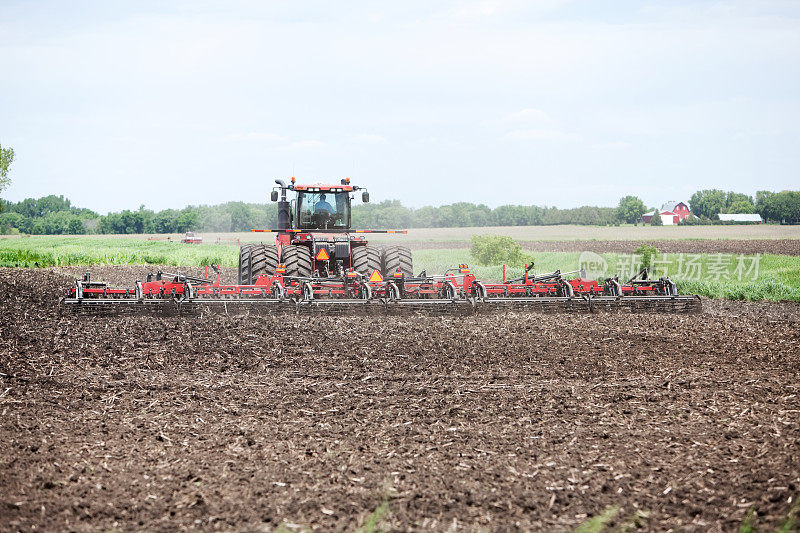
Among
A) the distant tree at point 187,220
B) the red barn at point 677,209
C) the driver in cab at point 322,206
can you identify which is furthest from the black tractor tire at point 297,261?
the red barn at point 677,209

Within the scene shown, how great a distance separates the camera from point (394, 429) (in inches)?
224

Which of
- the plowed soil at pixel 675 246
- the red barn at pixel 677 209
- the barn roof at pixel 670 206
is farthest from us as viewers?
the barn roof at pixel 670 206

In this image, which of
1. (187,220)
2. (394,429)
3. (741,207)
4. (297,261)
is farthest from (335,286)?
(741,207)

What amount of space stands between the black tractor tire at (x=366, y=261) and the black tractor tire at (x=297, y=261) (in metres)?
0.89

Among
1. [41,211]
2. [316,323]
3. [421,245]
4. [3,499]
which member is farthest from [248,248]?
[41,211]

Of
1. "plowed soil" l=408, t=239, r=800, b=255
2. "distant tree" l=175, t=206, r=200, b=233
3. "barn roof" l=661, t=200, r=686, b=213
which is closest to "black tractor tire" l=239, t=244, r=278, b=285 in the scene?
"plowed soil" l=408, t=239, r=800, b=255

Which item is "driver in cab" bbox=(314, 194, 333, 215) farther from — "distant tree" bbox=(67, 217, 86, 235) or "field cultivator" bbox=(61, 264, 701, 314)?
"distant tree" bbox=(67, 217, 86, 235)

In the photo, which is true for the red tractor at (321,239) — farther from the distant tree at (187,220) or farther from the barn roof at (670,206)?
the barn roof at (670,206)

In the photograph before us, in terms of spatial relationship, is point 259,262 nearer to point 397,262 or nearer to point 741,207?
point 397,262

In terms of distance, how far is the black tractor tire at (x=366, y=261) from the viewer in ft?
45.0

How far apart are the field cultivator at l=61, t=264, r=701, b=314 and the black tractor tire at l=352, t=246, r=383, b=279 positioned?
182 mm

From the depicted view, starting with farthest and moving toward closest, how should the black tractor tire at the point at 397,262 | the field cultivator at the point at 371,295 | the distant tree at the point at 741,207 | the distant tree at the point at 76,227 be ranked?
1. the distant tree at the point at 76,227
2. the distant tree at the point at 741,207
3. the black tractor tire at the point at 397,262
4. the field cultivator at the point at 371,295

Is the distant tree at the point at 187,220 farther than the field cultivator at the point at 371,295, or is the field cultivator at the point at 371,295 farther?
the distant tree at the point at 187,220

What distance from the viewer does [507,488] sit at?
4.48m
